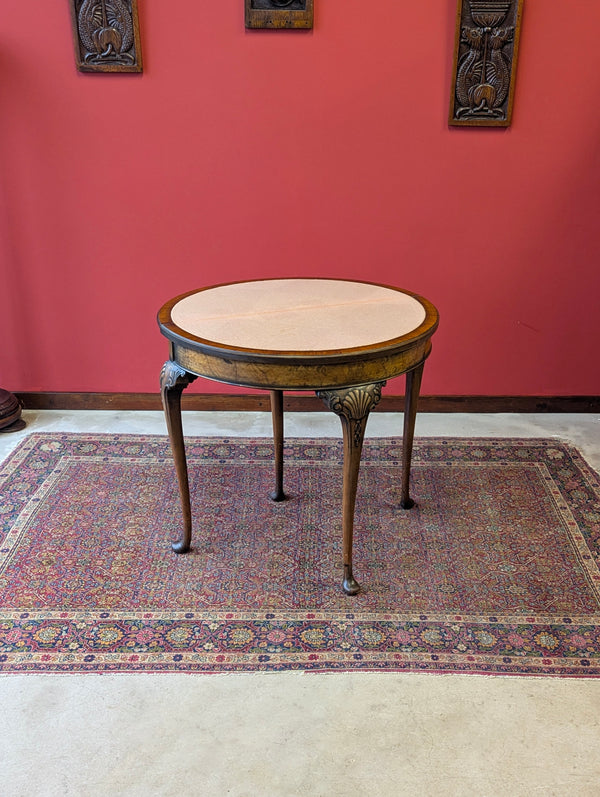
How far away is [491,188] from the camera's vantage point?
3.17 metres

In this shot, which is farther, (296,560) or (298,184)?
(298,184)

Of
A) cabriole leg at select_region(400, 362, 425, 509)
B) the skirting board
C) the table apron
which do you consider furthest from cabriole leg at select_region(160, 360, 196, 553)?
the skirting board

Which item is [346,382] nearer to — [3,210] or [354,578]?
[354,578]

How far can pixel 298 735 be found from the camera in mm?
1705

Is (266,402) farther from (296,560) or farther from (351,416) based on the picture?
(351,416)

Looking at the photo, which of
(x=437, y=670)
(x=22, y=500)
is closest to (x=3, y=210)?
(x=22, y=500)

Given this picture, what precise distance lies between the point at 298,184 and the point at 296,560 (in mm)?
1744

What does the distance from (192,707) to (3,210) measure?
8.16 ft

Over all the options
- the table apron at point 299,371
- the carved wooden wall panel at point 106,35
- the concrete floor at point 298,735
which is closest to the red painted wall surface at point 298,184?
the carved wooden wall panel at point 106,35

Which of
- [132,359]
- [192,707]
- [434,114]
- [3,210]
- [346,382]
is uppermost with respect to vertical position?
[434,114]

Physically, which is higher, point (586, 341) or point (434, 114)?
point (434, 114)

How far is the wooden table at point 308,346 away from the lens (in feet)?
6.24

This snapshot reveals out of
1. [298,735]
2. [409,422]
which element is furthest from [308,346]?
[298,735]

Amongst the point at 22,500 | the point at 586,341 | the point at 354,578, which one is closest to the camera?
the point at 354,578
